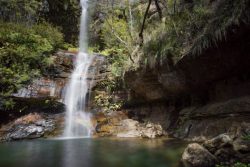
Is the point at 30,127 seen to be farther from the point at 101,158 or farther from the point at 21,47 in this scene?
the point at 101,158

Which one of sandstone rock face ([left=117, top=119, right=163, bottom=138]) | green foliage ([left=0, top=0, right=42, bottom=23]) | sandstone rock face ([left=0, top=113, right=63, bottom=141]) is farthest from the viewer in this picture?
green foliage ([left=0, top=0, right=42, bottom=23])

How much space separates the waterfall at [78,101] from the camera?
11758 mm

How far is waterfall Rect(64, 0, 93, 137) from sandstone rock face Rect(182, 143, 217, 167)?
277 inches

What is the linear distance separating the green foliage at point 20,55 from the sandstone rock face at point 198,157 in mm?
9369

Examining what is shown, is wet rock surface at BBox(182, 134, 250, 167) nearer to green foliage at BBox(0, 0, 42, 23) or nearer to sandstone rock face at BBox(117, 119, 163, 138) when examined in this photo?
sandstone rock face at BBox(117, 119, 163, 138)

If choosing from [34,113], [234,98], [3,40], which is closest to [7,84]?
[34,113]

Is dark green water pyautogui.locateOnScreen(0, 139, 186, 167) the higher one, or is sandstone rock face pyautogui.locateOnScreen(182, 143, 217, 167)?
sandstone rock face pyautogui.locateOnScreen(182, 143, 217, 167)

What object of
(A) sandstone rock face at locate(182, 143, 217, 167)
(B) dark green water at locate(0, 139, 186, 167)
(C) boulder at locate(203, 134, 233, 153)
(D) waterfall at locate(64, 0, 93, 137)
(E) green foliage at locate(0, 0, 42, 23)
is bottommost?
(B) dark green water at locate(0, 139, 186, 167)

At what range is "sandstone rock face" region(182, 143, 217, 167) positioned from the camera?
479 cm

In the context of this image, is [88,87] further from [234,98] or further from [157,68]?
[234,98]

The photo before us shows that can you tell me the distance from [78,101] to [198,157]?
961cm

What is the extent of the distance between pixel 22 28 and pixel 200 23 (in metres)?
11.6

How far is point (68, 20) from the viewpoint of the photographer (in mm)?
22109

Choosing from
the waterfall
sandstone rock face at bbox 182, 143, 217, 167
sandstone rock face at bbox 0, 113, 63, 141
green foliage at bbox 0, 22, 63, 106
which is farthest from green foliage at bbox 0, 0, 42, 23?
sandstone rock face at bbox 182, 143, 217, 167
